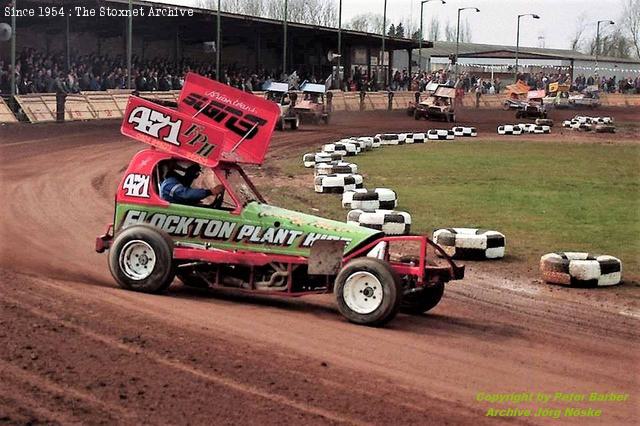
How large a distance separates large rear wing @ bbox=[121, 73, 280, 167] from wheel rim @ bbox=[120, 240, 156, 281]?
3.18 ft

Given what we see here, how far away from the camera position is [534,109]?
4834 cm

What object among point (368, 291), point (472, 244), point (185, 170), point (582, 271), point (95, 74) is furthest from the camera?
point (95, 74)

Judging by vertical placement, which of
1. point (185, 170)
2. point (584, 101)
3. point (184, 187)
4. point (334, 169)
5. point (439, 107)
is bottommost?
point (334, 169)

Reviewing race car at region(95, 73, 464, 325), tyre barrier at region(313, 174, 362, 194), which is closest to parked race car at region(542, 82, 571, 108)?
tyre barrier at region(313, 174, 362, 194)

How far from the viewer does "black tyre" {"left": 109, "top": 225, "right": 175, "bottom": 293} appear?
332 inches

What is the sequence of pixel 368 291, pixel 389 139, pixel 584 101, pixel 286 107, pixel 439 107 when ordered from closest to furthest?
pixel 368 291 < pixel 389 139 < pixel 286 107 < pixel 439 107 < pixel 584 101

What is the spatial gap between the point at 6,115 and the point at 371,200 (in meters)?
15.5

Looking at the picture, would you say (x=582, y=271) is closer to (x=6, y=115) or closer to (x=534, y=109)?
(x=6, y=115)

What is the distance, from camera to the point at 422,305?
8516mm

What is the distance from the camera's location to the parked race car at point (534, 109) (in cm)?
4828

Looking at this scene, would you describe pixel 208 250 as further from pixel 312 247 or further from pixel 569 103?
pixel 569 103

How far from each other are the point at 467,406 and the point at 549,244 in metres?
7.00

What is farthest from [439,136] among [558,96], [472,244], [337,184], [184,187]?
[558,96]

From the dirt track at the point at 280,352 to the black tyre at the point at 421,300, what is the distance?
→ 0.15 meters
